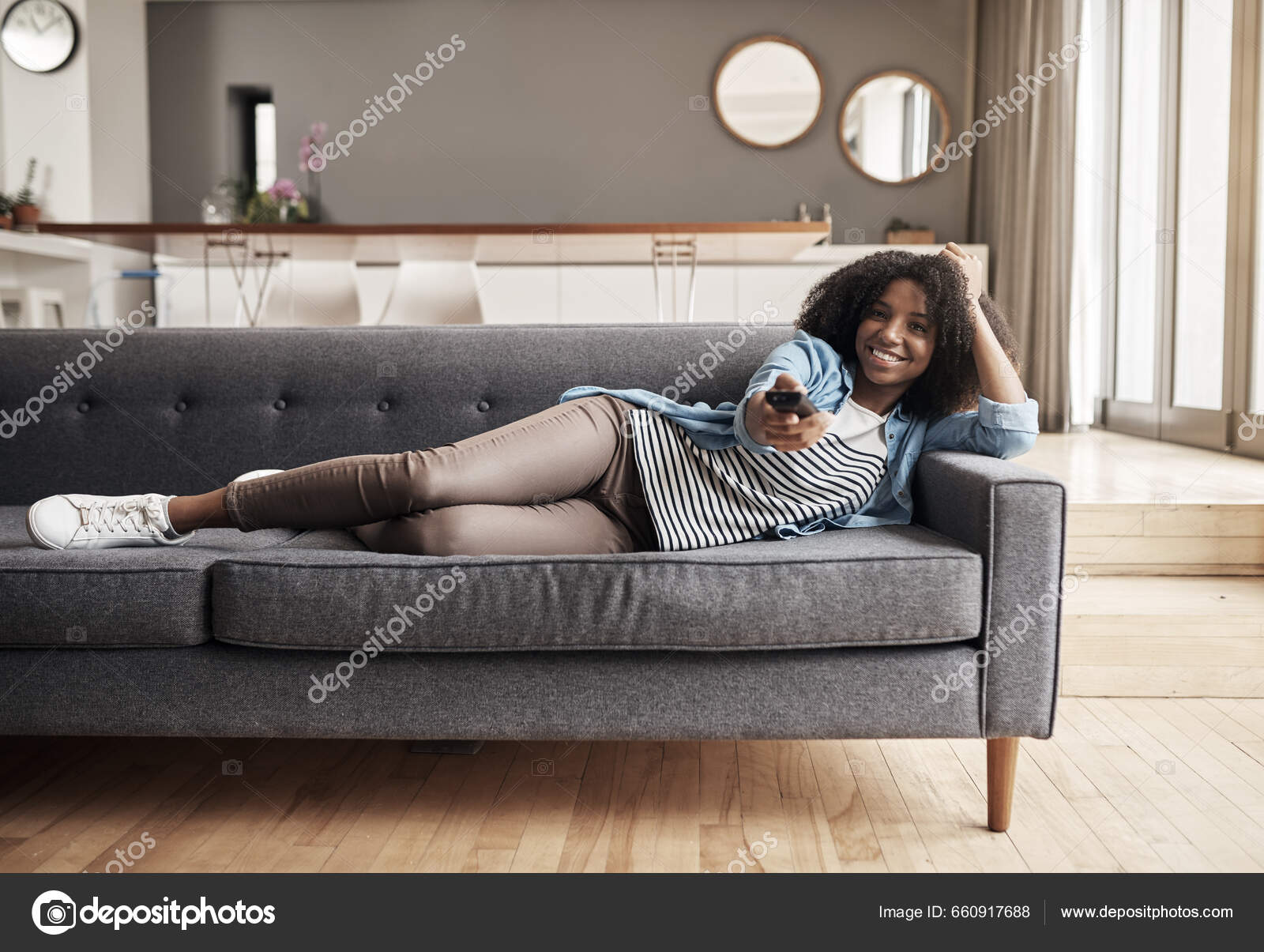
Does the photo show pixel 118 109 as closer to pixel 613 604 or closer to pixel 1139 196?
pixel 1139 196

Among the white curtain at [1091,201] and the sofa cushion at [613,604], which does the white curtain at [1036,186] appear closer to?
the white curtain at [1091,201]

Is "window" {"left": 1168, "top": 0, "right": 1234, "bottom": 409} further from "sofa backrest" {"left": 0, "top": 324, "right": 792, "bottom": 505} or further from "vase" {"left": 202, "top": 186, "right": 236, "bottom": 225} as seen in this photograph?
"vase" {"left": 202, "top": 186, "right": 236, "bottom": 225}

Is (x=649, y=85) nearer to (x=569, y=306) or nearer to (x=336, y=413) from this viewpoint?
(x=569, y=306)

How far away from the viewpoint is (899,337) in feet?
5.47

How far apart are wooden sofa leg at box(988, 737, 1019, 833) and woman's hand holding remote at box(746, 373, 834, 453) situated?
1.66 ft

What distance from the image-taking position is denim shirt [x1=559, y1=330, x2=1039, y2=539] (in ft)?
5.32

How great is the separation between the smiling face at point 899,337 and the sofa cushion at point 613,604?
0.40 m

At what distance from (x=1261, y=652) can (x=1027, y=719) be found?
0.92 m

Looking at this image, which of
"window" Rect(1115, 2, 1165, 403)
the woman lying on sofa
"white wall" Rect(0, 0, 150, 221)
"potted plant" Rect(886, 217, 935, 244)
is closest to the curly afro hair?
the woman lying on sofa

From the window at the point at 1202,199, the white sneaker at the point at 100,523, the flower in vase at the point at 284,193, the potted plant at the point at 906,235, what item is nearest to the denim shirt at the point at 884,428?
the white sneaker at the point at 100,523

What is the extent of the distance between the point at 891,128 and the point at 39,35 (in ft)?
15.5

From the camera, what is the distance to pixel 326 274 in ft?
14.7
